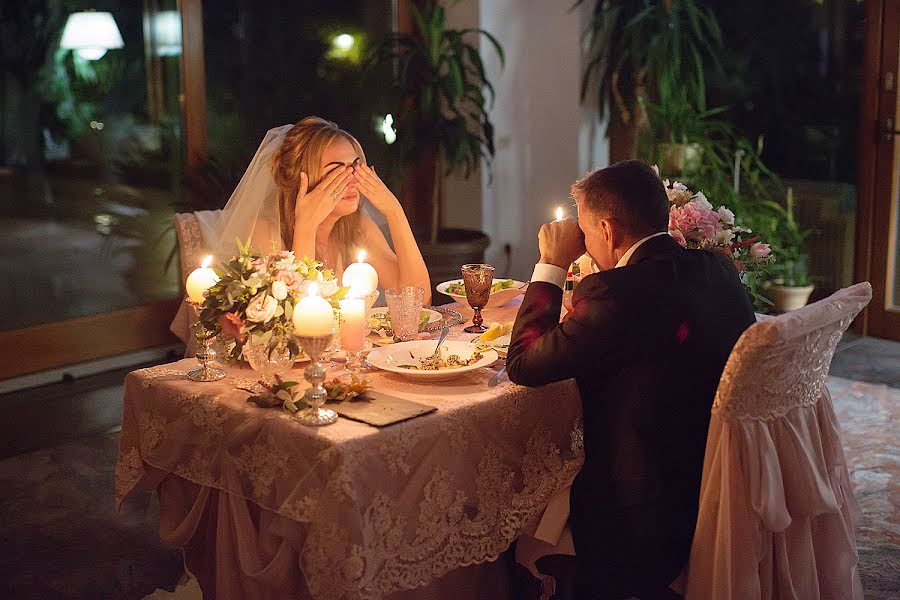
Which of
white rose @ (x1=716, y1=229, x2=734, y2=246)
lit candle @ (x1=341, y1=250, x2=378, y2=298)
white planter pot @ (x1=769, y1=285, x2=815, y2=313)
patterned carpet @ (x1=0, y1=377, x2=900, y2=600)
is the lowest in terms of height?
patterned carpet @ (x1=0, y1=377, x2=900, y2=600)

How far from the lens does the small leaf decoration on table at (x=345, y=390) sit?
6.84 ft

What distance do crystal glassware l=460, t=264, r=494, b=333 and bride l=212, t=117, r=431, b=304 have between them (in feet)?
1.42

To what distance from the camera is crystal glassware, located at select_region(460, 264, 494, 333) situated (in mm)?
2641

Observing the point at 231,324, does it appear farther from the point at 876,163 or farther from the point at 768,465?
the point at 876,163

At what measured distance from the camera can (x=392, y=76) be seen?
572 centimetres

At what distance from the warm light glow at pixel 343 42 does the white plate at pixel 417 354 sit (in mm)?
3616

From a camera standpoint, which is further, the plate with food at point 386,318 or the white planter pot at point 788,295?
the white planter pot at point 788,295

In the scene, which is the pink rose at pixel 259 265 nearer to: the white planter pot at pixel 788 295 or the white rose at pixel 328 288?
the white rose at pixel 328 288

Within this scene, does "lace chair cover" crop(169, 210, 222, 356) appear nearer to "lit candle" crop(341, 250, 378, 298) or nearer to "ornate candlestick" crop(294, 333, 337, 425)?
"lit candle" crop(341, 250, 378, 298)

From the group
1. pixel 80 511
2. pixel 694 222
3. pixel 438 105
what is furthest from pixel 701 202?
pixel 438 105

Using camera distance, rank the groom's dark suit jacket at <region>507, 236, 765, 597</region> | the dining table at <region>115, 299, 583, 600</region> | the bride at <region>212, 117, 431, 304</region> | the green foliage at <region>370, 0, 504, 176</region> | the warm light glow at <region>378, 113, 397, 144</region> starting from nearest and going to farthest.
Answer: the dining table at <region>115, 299, 583, 600</region> → the groom's dark suit jacket at <region>507, 236, 765, 597</region> → the bride at <region>212, 117, 431, 304</region> → the green foliage at <region>370, 0, 504, 176</region> → the warm light glow at <region>378, 113, 397, 144</region>

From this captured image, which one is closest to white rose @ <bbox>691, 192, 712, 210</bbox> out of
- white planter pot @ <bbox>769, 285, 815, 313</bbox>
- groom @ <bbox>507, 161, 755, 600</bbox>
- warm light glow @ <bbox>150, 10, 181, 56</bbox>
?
groom @ <bbox>507, 161, 755, 600</bbox>

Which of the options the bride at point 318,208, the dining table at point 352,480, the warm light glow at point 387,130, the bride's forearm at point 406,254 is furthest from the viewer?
the warm light glow at point 387,130

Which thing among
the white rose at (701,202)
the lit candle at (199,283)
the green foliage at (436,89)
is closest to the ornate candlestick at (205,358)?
the lit candle at (199,283)
